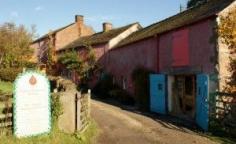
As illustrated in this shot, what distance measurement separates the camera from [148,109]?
25.6 metres

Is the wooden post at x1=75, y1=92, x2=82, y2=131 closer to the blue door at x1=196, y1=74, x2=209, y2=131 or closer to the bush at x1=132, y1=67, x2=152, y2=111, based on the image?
the blue door at x1=196, y1=74, x2=209, y2=131

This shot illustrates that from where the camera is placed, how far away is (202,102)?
60.2 ft

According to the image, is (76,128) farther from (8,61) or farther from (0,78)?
(8,61)

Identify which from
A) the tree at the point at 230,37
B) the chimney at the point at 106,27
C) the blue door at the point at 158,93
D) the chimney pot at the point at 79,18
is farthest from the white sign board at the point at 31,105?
the chimney pot at the point at 79,18

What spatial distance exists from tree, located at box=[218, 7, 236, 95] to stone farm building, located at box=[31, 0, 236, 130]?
0.25 meters

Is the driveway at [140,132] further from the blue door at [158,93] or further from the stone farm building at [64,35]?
the stone farm building at [64,35]

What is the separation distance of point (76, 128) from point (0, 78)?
89.7 ft

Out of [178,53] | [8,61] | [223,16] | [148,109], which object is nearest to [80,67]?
[8,61]

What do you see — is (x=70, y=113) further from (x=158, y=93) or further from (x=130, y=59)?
(x=130, y=59)

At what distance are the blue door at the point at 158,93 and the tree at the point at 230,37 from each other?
568 cm

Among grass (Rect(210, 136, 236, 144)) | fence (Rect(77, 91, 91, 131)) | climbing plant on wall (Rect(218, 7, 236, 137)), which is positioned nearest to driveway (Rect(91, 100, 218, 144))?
grass (Rect(210, 136, 236, 144))

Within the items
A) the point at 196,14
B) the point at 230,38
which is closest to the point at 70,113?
the point at 230,38

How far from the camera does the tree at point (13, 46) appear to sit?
43.1 m

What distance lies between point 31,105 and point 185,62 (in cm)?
1109
